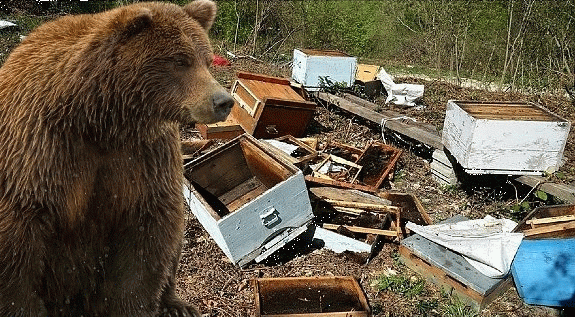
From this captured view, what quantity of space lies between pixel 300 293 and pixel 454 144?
2951 millimetres

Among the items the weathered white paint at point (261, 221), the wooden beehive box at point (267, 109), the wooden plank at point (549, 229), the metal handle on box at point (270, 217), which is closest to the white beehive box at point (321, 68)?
the wooden beehive box at point (267, 109)

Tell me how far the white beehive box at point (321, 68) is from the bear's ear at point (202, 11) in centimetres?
695

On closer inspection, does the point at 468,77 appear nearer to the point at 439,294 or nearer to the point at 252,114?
the point at 252,114

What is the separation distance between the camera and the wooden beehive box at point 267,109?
8.10 meters

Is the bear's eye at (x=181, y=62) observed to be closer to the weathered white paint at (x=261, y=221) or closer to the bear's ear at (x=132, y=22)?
the bear's ear at (x=132, y=22)

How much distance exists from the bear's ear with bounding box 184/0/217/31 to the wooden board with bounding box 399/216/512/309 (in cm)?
365

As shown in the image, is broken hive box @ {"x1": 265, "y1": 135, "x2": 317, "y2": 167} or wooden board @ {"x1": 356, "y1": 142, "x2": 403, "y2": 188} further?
wooden board @ {"x1": 356, "y1": 142, "x2": 403, "y2": 188}

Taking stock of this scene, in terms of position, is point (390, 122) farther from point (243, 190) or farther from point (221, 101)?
point (221, 101)

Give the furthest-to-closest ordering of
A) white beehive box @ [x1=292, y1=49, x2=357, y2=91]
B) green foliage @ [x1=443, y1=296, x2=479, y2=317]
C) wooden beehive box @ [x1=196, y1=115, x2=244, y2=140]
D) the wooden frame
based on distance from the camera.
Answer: white beehive box @ [x1=292, y1=49, x2=357, y2=91] < wooden beehive box @ [x1=196, y1=115, x2=244, y2=140] < the wooden frame < green foliage @ [x1=443, y1=296, x2=479, y2=317]

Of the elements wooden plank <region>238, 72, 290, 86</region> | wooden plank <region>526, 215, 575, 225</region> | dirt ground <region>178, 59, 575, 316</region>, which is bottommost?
dirt ground <region>178, 59, 575, 316</region>

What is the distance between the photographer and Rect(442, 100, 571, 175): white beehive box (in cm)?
625

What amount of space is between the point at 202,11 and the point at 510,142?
4773 mm

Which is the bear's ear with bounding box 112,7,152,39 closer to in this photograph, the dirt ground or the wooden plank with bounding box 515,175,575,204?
the dirt ground

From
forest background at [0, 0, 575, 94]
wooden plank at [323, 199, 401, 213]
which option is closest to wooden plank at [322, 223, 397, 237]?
wooden plank at [323, 199, 401, 213]
